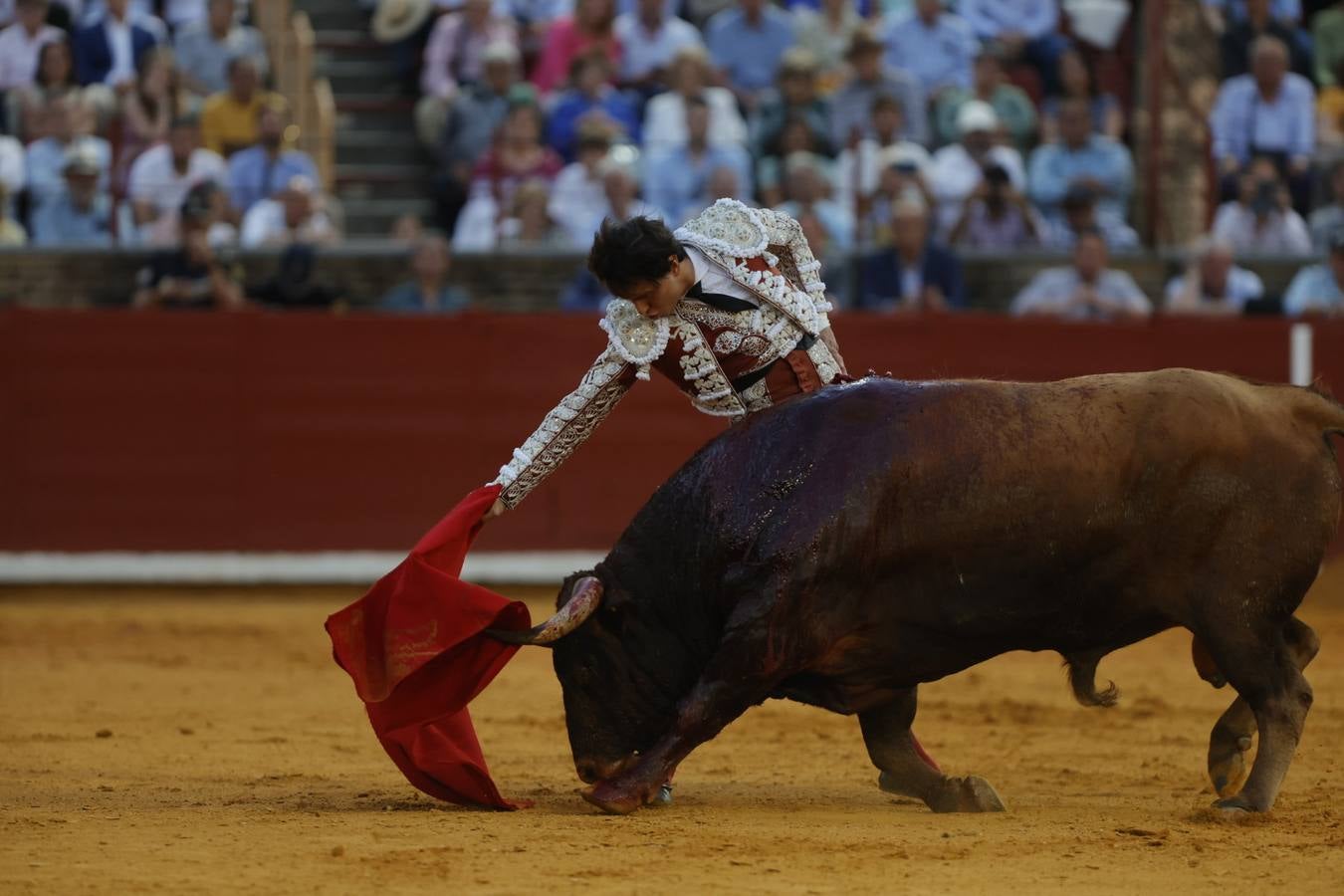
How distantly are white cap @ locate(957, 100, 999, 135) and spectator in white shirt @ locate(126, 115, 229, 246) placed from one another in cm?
377

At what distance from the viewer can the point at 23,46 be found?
34.5 ft

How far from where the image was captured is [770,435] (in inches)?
181

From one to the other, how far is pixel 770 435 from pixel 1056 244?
6.07 metres

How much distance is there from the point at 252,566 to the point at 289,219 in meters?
1.74

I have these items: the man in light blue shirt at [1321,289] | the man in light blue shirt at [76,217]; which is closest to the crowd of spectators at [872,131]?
the man in light blue shirt at [1321,289]

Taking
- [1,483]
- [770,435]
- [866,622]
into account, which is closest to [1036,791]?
[866,622]

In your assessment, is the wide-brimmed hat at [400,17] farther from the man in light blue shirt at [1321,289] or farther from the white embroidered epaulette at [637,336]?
the white embroidered epaulette at [637,336]

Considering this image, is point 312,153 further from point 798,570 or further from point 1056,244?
point 798,570

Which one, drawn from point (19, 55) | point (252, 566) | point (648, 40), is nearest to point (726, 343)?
point (252, 566)

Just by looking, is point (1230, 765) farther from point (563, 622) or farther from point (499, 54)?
point (499, 54)

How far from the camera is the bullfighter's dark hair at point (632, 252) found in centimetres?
445

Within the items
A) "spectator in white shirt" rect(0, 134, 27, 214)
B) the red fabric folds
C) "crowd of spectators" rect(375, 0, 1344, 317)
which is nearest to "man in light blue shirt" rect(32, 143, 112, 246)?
"spectator in white shirt" rect(0, 134, 27, 214)

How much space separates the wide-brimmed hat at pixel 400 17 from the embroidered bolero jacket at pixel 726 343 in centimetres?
684

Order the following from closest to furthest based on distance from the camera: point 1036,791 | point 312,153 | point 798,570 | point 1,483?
point 798,570 → point 1036,791 → point 1,483 → point 312,153
